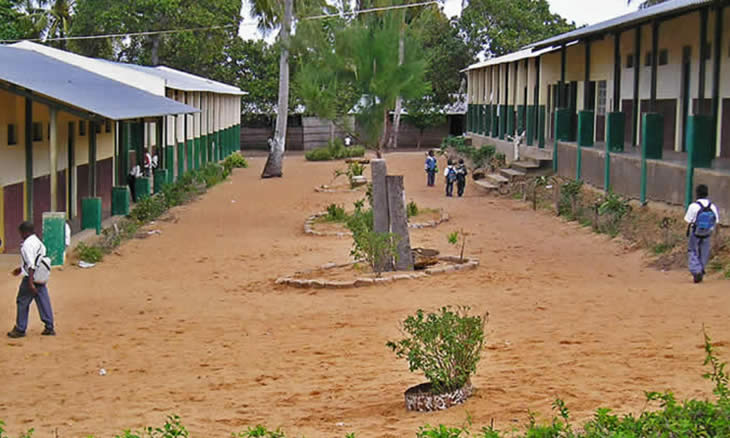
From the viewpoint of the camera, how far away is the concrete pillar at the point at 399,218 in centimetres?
1590

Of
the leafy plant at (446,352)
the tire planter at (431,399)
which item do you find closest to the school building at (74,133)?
the leafy plant at (446,352)

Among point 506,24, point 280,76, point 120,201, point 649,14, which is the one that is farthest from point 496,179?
point 506,24

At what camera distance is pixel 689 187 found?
57.9ft

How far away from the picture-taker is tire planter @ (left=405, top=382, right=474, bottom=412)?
7.81 meters

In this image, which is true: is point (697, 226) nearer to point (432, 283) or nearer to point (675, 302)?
point (675, 302)

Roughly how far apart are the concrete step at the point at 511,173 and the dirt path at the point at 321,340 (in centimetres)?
998

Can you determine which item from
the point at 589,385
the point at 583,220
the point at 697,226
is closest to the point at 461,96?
the point at 583,220

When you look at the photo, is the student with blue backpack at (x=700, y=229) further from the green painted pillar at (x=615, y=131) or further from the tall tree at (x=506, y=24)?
the tall tree at (x=506, y=24)

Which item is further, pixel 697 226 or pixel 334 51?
pixel 334 51

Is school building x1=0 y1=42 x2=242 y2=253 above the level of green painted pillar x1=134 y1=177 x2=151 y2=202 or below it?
above

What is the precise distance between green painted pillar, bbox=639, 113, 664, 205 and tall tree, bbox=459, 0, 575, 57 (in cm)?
3499

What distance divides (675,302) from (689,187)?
597 centimetres

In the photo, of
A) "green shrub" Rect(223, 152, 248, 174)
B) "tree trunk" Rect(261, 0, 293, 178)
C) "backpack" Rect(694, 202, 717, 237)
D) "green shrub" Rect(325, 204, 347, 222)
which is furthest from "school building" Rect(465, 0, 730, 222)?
"green shrub" Rect(223, 152, 248, 174)

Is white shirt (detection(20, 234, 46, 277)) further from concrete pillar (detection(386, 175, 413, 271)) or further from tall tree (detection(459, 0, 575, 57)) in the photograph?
tall tree (detection(459, 0, 575, 57))
